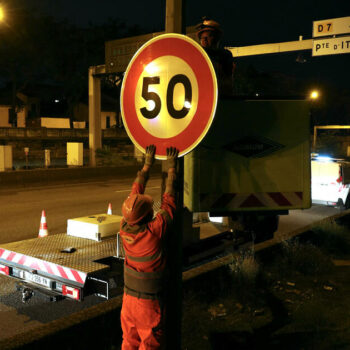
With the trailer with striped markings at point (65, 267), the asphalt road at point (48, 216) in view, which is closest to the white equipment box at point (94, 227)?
the trailer with striped markings at point (65, 267)

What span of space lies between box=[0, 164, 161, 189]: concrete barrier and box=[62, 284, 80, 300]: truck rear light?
14.3 m

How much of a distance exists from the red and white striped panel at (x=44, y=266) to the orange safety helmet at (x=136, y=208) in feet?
5.55

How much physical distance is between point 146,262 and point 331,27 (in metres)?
14.4

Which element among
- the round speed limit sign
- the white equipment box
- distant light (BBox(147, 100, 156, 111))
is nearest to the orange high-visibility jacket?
the round speed limit sign

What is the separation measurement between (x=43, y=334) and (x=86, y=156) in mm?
34089

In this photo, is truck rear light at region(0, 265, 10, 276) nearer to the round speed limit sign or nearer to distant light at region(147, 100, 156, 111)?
the round speed limit sign

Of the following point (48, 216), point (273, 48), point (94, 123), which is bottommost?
point (48, 216)

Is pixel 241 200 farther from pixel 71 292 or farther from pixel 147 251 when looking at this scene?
pixel 71 292

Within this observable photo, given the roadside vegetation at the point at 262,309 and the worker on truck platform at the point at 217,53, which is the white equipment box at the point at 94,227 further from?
the worker on truck platform at the point at 217,53

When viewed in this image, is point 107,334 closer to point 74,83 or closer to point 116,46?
point 116,46

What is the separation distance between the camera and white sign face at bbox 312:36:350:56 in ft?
49.4

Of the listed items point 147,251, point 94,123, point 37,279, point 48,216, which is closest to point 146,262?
point 147,251

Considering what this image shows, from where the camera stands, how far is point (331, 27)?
15.1 meters

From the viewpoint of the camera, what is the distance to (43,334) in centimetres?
333
